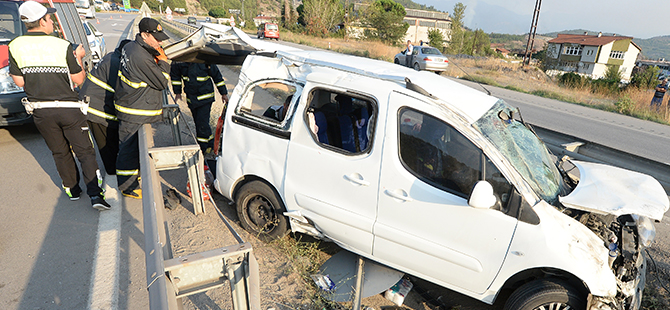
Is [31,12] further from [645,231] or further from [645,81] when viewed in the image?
[645,81]

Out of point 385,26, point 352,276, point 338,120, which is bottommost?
point 352,276

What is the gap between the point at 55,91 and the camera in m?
3.75

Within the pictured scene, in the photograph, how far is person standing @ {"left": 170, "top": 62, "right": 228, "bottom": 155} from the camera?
5.37 m

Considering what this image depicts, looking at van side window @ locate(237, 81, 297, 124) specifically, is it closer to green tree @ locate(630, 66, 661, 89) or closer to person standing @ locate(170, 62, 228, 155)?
person standing @ locate(170, 62, 228, 155)

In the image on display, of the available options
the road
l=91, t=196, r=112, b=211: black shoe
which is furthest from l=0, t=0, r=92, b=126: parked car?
l=91, t=196, r=112, b=211: black shoe

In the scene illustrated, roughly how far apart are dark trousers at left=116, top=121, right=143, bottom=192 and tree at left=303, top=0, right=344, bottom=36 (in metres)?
45.4

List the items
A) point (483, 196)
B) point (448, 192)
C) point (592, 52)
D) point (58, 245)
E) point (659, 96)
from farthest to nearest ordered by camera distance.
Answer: point (592, 52) < point (659, 96) < point (58, 245) < point (448, 192) < point (483, 196)

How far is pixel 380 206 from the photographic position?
9.40 ft

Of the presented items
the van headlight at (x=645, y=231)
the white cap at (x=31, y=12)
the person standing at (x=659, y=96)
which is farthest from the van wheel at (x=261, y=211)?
the person standing at (x=659, y=96)

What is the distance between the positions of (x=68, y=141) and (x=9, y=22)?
3.67 meters

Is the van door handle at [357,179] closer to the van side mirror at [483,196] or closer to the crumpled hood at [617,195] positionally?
the van side mirror at [483,196]

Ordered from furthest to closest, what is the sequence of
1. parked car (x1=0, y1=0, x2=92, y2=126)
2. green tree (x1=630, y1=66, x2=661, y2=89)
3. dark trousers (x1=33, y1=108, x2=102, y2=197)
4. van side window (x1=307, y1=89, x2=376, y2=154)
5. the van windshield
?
green tree (x1=630, y1=66, x2=661, y2=89) → the van windshield → parked car (x1=0, y1=0, x2=92, y2=126) → dark trousers (x1=33, y1=108, x2=102, y2=197) → van side window (x1=307, y1=89, x2=376, y2=154)

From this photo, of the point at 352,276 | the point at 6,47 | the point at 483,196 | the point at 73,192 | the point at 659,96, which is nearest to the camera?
the point at 483,196

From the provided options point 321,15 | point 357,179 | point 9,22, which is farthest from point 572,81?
point 321,15
